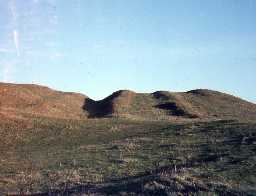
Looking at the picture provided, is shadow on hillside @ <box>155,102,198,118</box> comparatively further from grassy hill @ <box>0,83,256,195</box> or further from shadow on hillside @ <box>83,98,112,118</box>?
shadow on hillside @ <box>83,98,112,118</box>

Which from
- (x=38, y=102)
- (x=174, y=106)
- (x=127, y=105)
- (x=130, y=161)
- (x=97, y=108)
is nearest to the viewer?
(x=130, y=161)

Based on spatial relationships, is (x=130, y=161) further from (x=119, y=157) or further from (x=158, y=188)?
(x=158, y=188)

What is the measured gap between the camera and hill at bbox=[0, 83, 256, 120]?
77250 mm

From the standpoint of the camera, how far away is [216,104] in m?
92.2

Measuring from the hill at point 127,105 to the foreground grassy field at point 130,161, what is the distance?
71.0 ft

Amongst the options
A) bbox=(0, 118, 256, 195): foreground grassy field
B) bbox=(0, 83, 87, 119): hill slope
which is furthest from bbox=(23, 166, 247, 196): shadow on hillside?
bbox=(0, 83, 87, 119): hill slope

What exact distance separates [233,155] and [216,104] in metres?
64.7

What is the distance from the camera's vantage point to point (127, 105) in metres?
85.9

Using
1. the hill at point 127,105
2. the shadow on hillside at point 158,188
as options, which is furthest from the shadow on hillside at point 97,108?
the shadow on hillside at point 158,188

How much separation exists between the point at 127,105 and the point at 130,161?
55537mm

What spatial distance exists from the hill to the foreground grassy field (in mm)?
21636

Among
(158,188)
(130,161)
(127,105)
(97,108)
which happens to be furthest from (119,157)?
(97,108)

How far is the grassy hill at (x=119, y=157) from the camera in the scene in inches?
820

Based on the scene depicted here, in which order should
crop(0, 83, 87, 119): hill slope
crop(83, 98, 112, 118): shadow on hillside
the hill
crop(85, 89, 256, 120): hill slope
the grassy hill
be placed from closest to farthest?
the grassy hill
crop(0, 83, 87, 119): hill slope
the hill
crop(85, 89, 256, 120): hill slope
crop(83, 98, 112, 118): shadow on hillside
